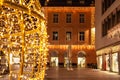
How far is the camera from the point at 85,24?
180ft

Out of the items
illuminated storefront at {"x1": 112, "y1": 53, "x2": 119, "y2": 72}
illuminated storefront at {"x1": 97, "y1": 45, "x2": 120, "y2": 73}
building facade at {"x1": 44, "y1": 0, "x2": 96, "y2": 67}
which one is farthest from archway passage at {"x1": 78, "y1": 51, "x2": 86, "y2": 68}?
illuminated storefront at {"x1": 112, "y1": 53, "x2": 119, "y2": 72}

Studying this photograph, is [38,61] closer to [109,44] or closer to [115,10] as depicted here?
[115,10]

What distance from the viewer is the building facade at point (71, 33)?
5397 cm

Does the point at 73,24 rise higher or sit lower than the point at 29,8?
higher

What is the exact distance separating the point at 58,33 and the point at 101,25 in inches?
578

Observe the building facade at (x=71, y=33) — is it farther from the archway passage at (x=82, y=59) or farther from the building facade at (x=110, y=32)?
the building facade at (x=110, y=32)

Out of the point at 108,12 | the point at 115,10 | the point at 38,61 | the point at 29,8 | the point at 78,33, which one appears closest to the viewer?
the point at 29,8

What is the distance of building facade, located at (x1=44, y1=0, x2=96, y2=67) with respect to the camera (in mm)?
53969

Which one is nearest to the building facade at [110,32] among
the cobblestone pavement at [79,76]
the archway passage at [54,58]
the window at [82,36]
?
the cobblestone pavement at [79,76]

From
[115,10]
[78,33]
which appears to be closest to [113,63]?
[115,10]

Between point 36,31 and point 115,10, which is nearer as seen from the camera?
point 36,31

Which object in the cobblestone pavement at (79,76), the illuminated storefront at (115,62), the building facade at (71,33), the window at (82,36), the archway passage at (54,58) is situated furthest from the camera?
the window at (82,36)

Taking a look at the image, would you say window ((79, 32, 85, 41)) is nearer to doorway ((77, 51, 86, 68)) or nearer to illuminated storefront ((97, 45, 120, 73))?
doorway ((77, 51, 86, 68))

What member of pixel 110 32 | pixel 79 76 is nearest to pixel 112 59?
pixel 110 32
